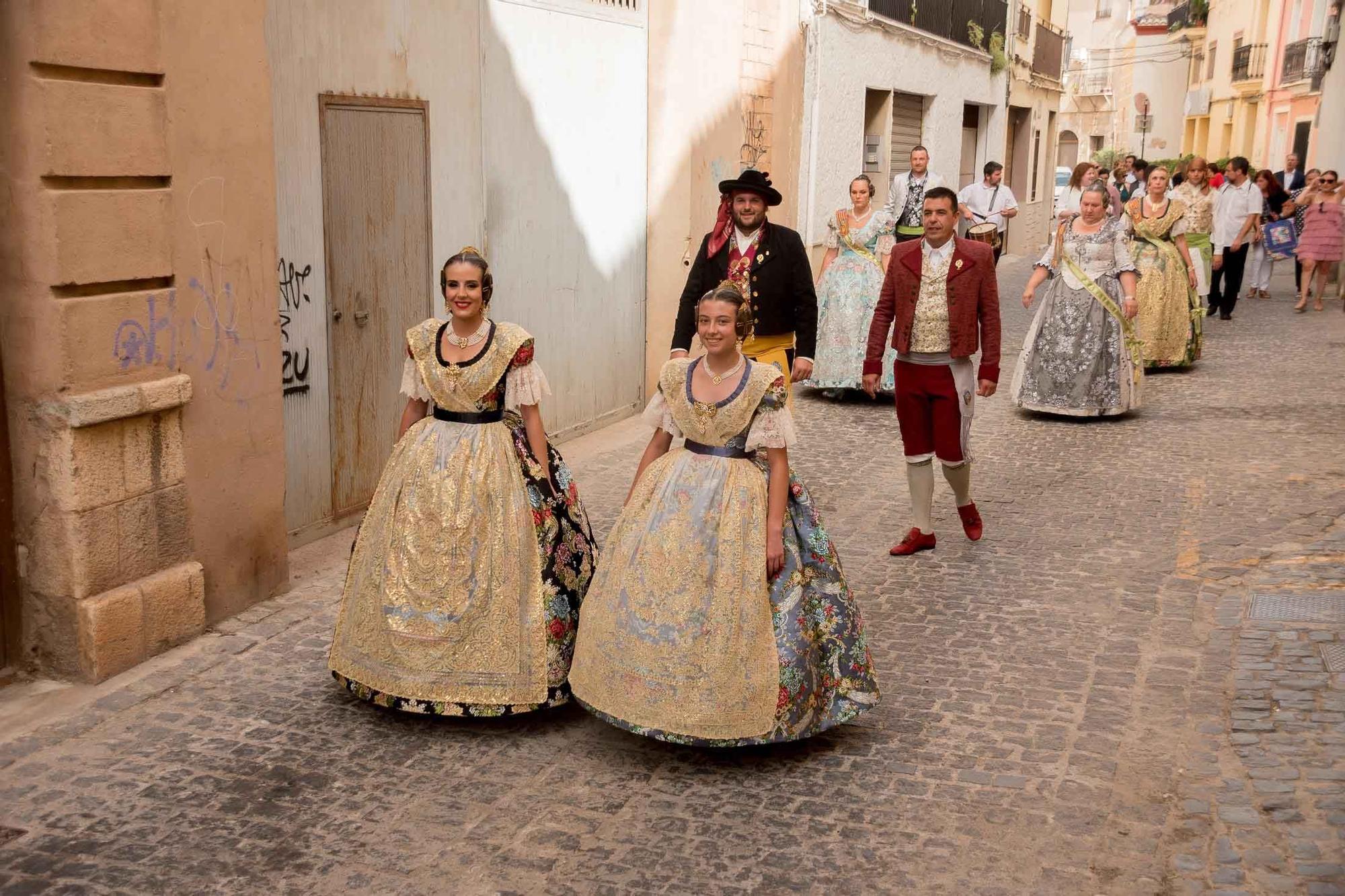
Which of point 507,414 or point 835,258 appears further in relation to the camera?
point 835,258

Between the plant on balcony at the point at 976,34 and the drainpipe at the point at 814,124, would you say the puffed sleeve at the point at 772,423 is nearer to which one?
the drainpipe at the point at 814,124

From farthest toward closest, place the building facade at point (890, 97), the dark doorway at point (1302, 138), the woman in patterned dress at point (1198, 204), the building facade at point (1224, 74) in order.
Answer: the building facade at point (1224, 74)
the dark doorway at point (1302, 138)
the woman in patterned dress at point (1198, 204)
the building facade at point (890, 97)

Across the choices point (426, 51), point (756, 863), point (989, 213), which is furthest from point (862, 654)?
point (989, 213)

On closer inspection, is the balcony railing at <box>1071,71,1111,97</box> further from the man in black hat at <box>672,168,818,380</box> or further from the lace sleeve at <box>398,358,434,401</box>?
the lace sleeve at <box>398,358,434,401</box>

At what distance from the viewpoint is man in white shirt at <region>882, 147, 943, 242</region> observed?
1236 cm

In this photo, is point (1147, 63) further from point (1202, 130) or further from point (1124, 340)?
point (1124, 340)

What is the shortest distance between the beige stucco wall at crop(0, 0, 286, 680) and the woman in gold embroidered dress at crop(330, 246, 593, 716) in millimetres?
1033

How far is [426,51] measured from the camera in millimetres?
7797

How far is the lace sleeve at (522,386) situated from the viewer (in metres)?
4.98

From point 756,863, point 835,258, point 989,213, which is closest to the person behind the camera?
point 756,863

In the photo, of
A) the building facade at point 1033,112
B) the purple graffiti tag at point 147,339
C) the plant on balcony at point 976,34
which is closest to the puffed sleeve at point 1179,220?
the plant on balcony at point 976,34

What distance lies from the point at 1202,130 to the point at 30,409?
48047 millimetres

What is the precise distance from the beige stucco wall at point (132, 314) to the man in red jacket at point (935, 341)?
315 cm

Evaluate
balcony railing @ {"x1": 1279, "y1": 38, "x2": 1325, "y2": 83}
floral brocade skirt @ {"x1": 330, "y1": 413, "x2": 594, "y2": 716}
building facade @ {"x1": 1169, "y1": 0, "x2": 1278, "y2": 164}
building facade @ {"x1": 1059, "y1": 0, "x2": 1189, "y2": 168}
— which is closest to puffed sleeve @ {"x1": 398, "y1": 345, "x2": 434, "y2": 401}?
floral brocade skirt @ {"x1": 330, "y1": 413, "x2": 594, "y2": 716}
